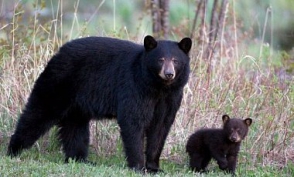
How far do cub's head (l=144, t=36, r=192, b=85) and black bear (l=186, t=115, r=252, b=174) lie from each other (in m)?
0.91

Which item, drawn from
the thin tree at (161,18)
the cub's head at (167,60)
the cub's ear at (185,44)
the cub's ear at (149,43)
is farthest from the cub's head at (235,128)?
the thin tree at (161,18)

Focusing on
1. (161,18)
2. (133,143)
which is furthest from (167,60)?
(161,18)

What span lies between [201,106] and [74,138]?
193 centimetres

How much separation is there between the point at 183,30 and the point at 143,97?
6.79 meters

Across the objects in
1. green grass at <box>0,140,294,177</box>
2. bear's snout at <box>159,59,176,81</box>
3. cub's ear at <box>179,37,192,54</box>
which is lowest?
green grass at <box>0,140,294,177</box>

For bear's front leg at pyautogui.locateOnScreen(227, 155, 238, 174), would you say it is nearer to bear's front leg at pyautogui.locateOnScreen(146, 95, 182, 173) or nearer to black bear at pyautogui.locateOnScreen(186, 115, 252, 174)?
black bear at pyautogui.locateOnScreen(186, 115, 252, 174)

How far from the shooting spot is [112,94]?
939 centimetres

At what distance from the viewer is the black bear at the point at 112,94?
900 centimetres

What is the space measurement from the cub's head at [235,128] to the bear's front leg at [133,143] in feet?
3.53

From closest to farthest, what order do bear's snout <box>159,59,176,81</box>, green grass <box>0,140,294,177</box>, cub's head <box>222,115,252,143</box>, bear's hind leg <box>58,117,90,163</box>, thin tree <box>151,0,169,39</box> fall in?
green grass <box>0,140,294,177</box> → bear's snout <box>159,59,176,81</box> → cub's head <box>222,115,252,143</box> → bear's hind leg <box>58,117,90,163</box> → thin tree <box>151,0,169,39</box>

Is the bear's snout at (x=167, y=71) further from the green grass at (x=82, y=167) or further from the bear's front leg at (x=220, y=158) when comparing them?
the bear's front leg at (x=220, y=158)

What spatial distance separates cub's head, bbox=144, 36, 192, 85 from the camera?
28.9ft

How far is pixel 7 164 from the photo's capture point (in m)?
8.59

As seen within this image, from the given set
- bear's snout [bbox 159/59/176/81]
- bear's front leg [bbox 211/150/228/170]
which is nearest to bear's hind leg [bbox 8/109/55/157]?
bear's snout [bbox 159/59/176/81]
